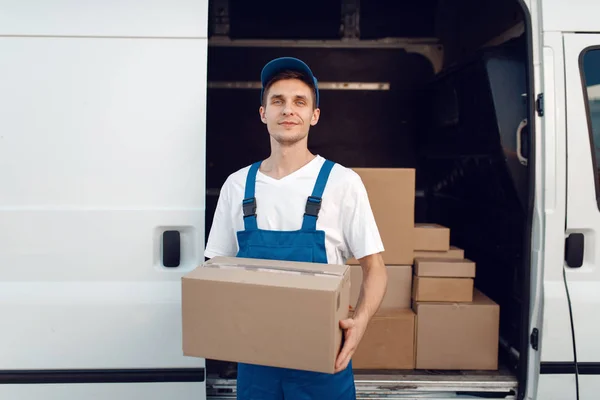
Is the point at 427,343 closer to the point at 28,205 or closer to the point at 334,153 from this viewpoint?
the point at 334,153

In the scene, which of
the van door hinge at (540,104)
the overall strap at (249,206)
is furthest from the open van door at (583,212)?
the overall strap at (249,206)

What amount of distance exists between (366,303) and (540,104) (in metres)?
1.06

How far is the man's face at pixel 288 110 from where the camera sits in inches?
58.5

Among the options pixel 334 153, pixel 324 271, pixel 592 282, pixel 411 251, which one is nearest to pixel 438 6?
pixel 334 153

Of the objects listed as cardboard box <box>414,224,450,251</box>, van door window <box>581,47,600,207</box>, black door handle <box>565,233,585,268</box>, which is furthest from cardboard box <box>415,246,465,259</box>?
van door window <box>581,47,600,207</box>

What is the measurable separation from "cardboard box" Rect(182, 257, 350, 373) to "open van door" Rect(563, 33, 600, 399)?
105 centimetres

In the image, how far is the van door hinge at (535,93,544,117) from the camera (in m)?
1.79

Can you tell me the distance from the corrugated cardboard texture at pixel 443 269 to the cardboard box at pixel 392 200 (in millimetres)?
150

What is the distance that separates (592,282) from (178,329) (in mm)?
1608

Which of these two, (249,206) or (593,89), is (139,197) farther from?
(593,89)

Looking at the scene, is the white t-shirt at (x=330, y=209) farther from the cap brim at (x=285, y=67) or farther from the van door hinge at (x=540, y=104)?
the van door hinge at (x=540, y=104)

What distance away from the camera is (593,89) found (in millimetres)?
1839

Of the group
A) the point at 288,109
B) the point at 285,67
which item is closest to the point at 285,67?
the point at 285,67

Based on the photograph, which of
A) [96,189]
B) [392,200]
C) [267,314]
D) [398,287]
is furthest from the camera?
[398,287]
